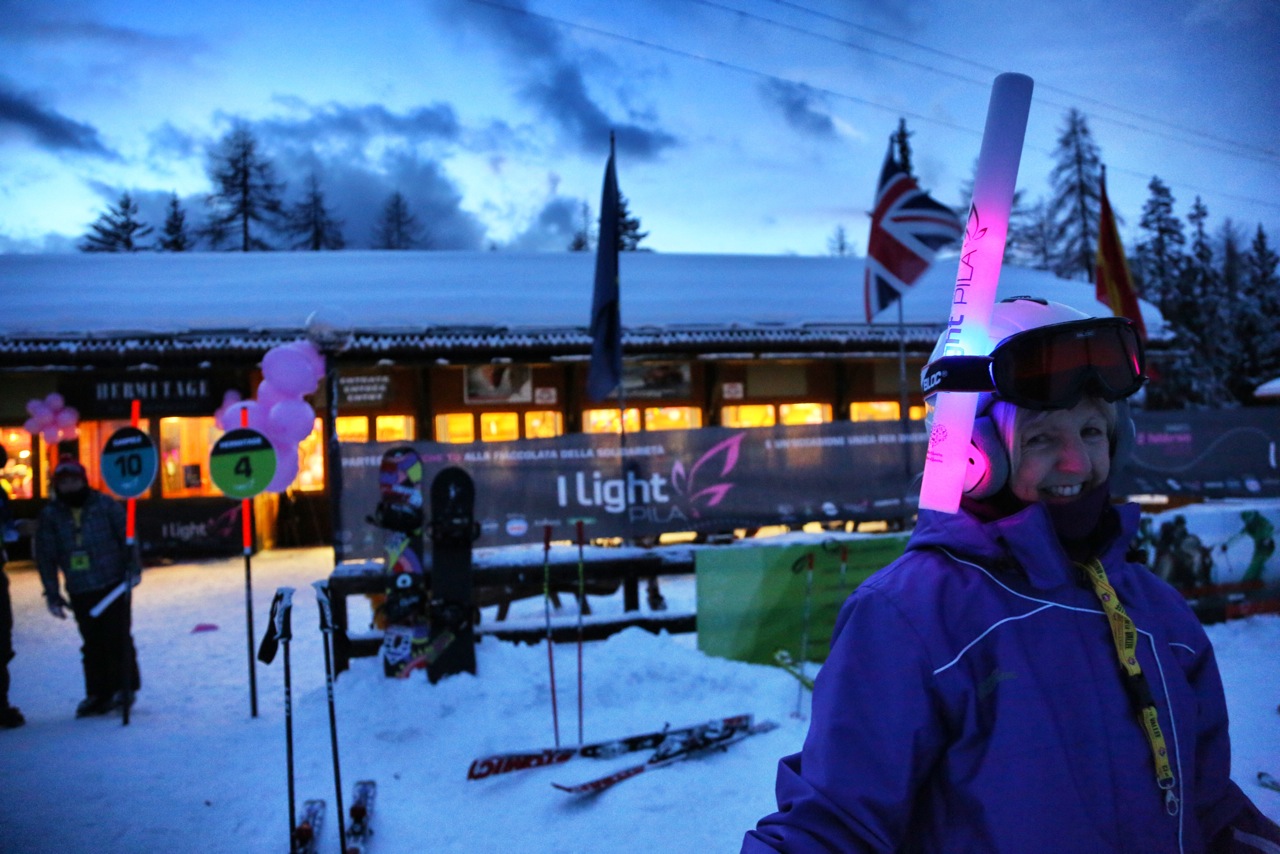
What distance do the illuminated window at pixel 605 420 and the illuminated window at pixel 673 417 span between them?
23cm

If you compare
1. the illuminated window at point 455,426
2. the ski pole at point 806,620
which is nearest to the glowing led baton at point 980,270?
the ski pole at point 806,620

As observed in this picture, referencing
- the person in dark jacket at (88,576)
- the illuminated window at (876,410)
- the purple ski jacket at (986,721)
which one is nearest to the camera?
the purple ski jacket at (986,721)

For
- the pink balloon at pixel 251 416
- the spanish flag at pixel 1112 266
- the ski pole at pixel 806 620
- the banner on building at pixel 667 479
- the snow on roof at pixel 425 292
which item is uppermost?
the snow on roof at pixel 425 292

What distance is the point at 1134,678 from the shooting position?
1.37 m

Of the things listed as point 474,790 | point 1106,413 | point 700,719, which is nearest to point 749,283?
point 700,719

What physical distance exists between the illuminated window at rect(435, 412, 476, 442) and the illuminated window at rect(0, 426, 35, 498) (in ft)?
25.4

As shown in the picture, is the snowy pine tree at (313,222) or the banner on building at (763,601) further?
the snowy pine tree at (313,222)

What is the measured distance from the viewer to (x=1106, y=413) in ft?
5.10

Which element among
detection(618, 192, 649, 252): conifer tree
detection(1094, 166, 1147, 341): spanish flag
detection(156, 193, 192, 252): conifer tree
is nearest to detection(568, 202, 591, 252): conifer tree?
detection(618, 192, 649, 252): conifer tree

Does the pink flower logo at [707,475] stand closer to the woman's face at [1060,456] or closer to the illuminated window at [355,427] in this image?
the woman's face at [1060,456]

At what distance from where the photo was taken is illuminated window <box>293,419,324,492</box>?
14.8 meters

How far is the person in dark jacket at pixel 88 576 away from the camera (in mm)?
6121

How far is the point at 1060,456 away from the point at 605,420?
13.3 m

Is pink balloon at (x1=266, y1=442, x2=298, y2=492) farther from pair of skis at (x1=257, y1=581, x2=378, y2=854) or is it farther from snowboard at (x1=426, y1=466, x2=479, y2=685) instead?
pair of skis at (x1=257, y1=581, x2=378, y2=854)
